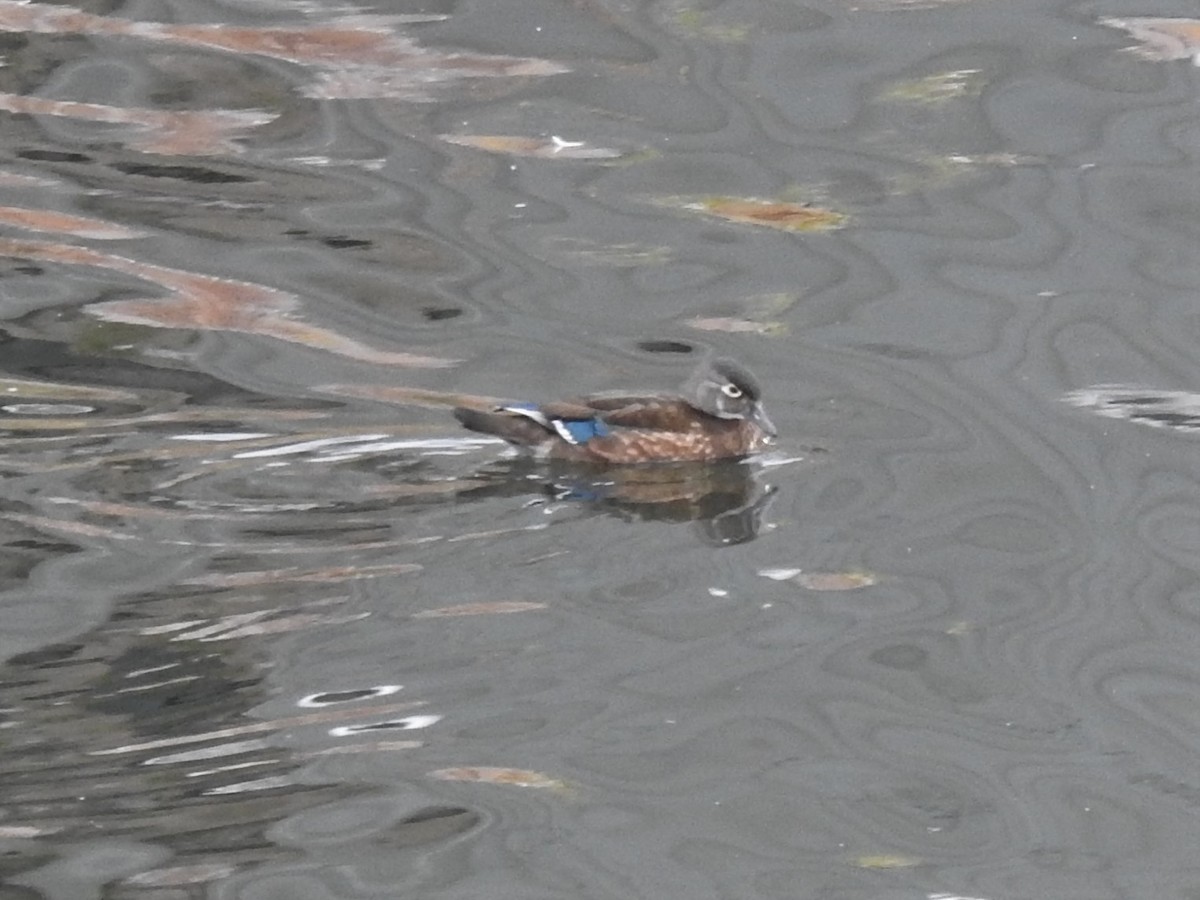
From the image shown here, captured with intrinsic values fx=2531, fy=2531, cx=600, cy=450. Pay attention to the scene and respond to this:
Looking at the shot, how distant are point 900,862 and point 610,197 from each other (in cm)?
566

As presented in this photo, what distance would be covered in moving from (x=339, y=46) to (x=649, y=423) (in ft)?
13.5

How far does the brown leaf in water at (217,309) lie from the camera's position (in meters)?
10.4

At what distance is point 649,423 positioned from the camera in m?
9.59

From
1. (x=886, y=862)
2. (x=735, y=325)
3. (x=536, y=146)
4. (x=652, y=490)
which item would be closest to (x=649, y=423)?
(x=652, y=490)

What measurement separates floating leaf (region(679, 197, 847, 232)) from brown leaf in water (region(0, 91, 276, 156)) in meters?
2.38

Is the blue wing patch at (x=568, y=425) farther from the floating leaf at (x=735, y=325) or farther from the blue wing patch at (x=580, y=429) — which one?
the floating leaf at (x=735, y=325)

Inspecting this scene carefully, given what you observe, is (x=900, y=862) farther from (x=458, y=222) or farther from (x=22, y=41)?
(x=22, y=41)

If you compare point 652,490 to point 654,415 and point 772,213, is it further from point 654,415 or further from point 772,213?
point 772,213

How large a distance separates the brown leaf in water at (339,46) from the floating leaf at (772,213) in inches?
56.2

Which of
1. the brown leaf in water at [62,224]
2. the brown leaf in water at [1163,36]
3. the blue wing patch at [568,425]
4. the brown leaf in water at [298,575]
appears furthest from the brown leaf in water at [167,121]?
the brown leaf in water at [298,575]

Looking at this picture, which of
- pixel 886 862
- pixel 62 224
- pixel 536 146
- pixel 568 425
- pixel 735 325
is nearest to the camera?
pixel 886 862

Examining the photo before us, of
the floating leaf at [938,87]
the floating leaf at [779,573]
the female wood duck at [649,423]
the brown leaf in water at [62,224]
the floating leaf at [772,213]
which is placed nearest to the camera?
the floating leaf at [779,573]

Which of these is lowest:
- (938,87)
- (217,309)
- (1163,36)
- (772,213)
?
(217,309)

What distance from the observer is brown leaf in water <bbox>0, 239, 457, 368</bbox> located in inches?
408
